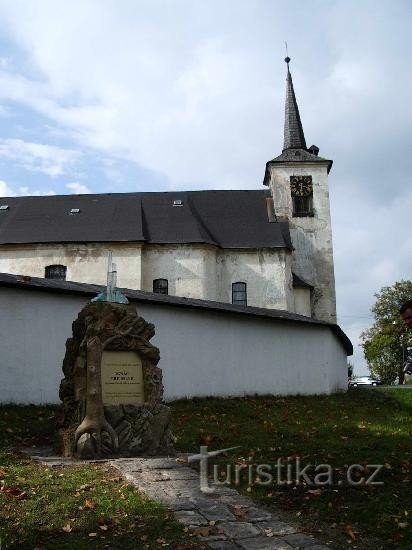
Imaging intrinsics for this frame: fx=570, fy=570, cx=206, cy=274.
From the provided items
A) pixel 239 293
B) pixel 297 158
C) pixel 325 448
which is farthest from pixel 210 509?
pixel 297 158

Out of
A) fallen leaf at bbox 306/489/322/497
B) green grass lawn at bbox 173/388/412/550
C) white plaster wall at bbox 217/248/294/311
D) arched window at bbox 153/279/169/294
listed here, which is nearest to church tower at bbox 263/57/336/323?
white plaster wall at bbox 217/248/294/311

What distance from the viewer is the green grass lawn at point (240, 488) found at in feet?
16.9

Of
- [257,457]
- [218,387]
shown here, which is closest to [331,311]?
[218,387]

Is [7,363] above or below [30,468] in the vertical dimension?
above

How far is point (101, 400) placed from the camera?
8609 millimetres

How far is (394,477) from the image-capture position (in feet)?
23.9

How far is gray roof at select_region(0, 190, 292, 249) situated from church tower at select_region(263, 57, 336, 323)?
50.4 inches

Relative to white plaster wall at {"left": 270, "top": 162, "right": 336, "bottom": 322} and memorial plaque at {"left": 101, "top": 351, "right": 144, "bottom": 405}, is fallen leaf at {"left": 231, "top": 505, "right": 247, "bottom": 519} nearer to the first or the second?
memorial plaque at {"left": 101, "top": 351, "right": 144, "bottom": 405}

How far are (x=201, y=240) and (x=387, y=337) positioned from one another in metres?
30.5

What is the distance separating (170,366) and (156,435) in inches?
312

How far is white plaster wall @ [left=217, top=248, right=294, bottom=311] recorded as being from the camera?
109 ft

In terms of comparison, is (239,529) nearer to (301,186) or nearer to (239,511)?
(239,511)

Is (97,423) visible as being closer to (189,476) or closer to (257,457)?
(189,476)

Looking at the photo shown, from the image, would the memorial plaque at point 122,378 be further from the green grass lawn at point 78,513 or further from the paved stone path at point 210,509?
the green grass lawn at point 78,513
